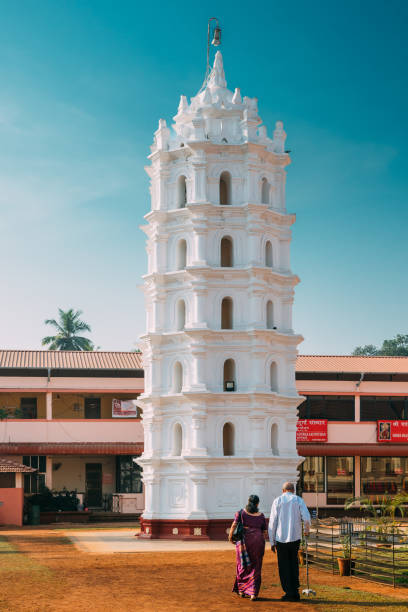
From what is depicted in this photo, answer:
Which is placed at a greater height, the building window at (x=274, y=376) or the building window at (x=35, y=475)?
the building window at (x=274, y=376)

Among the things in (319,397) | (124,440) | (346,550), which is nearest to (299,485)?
(319,397)

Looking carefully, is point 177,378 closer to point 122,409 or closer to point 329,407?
point 122,409

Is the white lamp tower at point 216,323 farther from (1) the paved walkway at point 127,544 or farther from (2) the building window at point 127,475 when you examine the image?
(2) the building window at point 127,475

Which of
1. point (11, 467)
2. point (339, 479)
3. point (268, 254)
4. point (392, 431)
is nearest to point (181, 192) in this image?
point (268, 254)

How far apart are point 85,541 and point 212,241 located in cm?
1307

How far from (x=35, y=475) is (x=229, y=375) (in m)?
18.4

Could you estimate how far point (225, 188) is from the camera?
132 ft

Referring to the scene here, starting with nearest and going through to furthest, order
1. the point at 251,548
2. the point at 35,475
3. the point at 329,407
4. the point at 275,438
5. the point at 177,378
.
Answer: the point at 251,548 → the point at 177,378 → the point at 275,438 → the point at 35,475 → the point at 329,407

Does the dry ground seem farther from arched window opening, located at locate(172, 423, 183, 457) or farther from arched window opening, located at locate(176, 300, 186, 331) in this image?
arched window opening, located at locate(176, 300, 186, 331)

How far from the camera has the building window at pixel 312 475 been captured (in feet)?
180

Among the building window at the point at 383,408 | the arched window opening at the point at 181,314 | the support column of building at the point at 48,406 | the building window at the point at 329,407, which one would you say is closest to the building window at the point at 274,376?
the arched window opening at the point at 181,314

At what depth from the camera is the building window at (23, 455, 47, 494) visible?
2067 inches

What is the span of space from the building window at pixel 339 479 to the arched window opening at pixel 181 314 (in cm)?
1983

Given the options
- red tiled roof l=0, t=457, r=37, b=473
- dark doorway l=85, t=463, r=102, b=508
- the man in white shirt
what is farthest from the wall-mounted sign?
the man in white shirt
